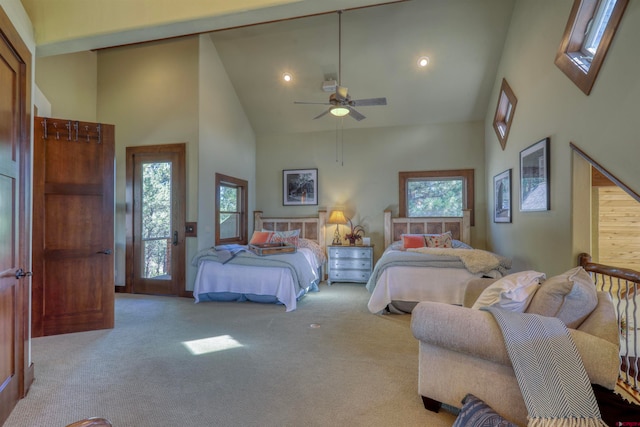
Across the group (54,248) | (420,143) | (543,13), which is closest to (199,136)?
(54,248)

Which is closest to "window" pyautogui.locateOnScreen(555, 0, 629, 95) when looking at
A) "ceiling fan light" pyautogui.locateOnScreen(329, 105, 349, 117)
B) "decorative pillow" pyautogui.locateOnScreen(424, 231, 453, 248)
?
"ceiling fan light" pyautogui.locateOnScreen(329, 105, 349, 117)

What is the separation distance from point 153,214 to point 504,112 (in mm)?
6072

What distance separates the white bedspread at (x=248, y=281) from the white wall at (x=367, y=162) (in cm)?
227

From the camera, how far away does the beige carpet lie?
2.01 m

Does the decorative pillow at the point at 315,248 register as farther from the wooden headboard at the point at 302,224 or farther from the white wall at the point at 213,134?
the white wall at the point at 213,134

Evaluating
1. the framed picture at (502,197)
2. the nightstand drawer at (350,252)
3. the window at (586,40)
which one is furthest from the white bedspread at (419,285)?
the window at (586,40)

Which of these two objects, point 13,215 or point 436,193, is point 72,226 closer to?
point 13,215

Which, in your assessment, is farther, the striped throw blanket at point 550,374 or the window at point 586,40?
the window at point 586,40

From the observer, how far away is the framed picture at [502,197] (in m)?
4.64

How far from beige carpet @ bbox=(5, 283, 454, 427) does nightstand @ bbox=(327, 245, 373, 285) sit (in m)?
1.83

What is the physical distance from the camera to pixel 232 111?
236 inches

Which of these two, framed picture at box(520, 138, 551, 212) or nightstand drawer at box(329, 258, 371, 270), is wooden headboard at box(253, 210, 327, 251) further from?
framed picture at box(520, 138, 551, 212)

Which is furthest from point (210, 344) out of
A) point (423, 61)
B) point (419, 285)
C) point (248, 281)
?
point (423, 61)

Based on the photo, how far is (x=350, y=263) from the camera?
5.89 m
